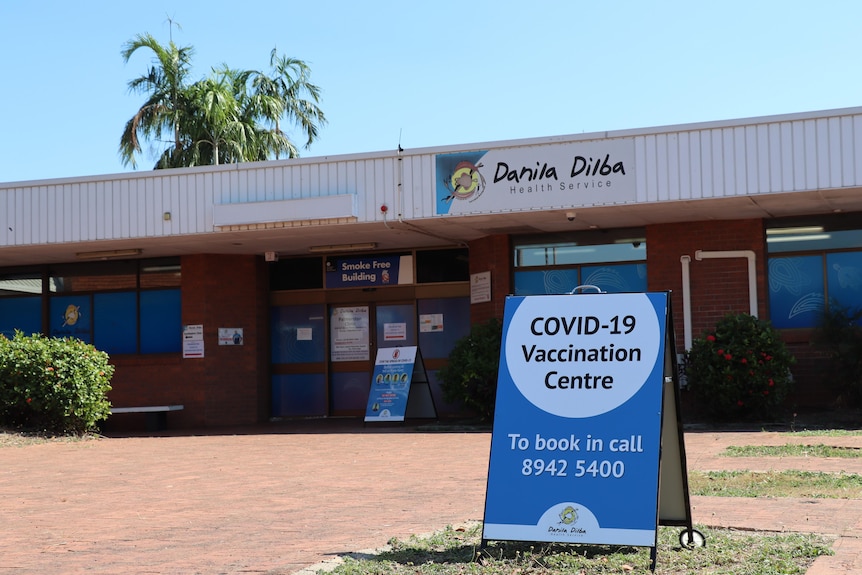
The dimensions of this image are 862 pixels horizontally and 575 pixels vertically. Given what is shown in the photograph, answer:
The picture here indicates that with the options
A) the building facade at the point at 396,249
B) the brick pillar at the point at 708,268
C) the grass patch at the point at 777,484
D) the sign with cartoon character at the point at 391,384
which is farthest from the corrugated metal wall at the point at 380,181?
the grass patch at the point at 777,484

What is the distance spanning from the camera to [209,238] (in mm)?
18531

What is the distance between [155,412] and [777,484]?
13394 millimetres

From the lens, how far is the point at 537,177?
642 inches

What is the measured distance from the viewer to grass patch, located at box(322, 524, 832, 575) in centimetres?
568

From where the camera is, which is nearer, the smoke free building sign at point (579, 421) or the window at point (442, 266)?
the smoke free building sign at point (579, 421)

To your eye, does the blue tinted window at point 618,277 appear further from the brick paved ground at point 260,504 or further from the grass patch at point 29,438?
the grass patch at point 29,438

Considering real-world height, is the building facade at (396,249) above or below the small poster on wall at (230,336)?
above

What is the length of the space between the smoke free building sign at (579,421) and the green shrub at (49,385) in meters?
12.1

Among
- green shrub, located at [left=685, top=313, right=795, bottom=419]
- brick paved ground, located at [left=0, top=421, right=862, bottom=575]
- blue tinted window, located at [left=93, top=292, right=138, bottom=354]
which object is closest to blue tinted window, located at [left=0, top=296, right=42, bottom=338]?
blue tinted window, located at [left=93, top=292, right=138, bottom=354]

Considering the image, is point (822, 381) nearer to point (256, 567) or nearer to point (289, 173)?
point (289, 173)

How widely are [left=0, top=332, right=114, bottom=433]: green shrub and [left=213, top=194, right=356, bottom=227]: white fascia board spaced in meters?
3.09

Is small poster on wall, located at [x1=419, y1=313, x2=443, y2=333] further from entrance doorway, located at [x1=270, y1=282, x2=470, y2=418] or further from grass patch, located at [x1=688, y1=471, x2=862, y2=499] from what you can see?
grass patch, located at [x1=688, y1=471, x2=862, y2=499]

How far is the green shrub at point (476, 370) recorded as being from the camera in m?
17.0

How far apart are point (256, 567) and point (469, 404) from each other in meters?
11.3
